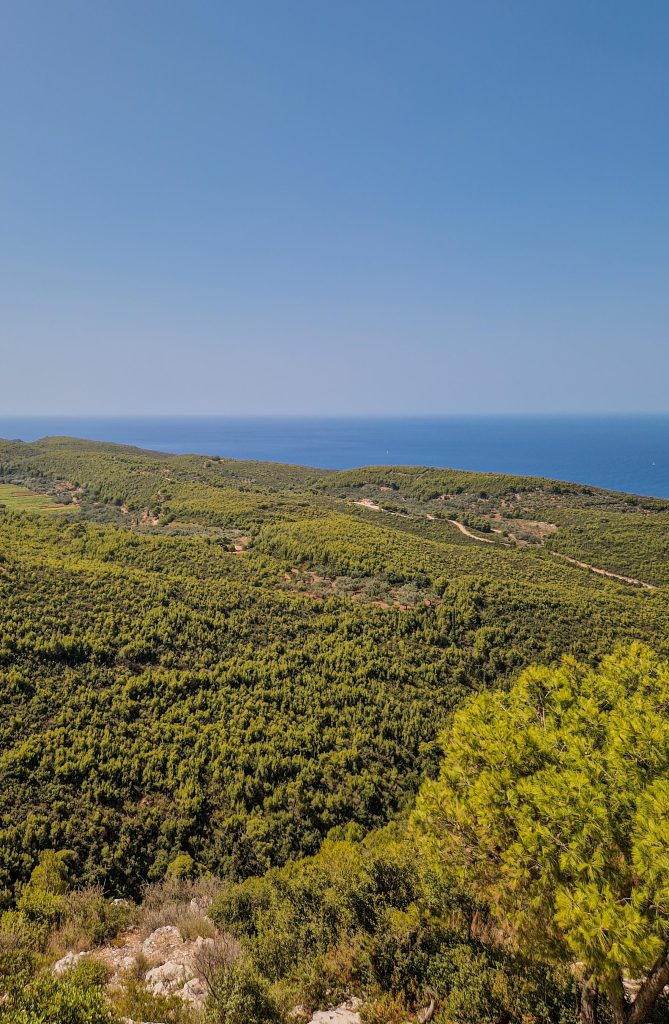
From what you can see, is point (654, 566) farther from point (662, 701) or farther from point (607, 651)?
point (662, 701)

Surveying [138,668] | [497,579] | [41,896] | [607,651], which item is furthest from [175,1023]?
[497,579]

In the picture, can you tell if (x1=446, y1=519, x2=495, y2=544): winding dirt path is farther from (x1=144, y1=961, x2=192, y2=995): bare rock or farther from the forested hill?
(x1=144, y1=961, x2=192, y2=995): bare rock

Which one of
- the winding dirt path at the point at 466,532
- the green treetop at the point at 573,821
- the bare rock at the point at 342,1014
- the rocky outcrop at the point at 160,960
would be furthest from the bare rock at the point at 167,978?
the winding dirt path at the point at 466,532

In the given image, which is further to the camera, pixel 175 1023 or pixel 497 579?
pixel 497 579

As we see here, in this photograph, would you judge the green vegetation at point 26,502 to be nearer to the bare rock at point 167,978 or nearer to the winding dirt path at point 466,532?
the winding dirt path at point 466,532

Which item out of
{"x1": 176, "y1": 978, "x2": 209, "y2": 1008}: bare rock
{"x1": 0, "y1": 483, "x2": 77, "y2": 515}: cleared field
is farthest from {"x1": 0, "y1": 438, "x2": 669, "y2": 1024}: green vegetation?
{"x1": 0, "y1": 483, "x2": 77, "y2": 515}: cleared field

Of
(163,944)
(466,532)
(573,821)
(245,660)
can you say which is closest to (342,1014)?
(163,944)

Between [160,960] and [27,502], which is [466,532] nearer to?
[160,960]
